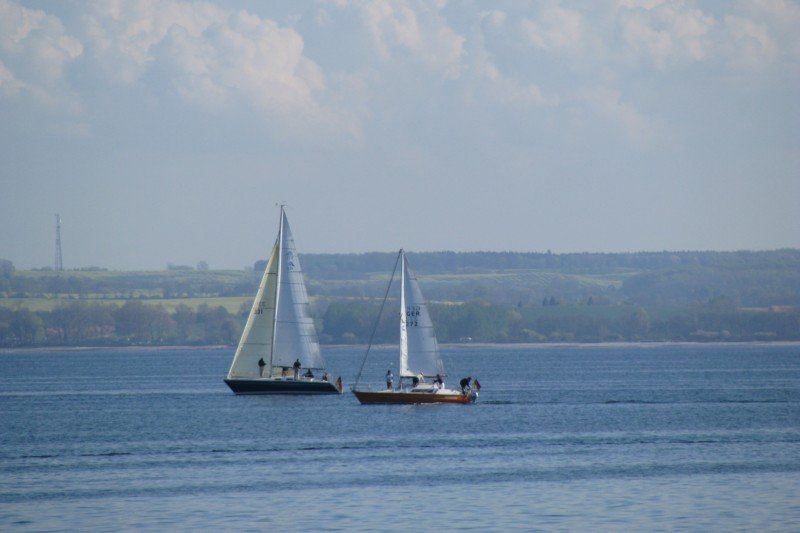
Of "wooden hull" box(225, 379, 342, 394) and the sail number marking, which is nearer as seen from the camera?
the sail number marking

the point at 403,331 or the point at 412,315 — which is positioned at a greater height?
the point at 412,315

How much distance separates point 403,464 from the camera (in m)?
55.1

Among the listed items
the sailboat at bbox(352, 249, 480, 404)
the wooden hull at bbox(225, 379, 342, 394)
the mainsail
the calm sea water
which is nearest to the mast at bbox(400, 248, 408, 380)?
the sailboat at bbox(352, 249, 480, 404)

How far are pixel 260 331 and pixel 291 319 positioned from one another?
7.02 feet

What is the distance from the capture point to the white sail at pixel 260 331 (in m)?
90.2

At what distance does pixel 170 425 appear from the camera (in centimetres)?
7531

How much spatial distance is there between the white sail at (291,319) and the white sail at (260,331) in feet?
2.26

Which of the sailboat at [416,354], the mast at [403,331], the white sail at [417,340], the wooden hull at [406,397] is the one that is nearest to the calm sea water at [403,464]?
the wooden hull at [406,397]

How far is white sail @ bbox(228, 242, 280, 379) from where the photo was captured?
296 ft

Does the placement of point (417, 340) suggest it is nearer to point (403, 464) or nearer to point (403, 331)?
point (403, 331)

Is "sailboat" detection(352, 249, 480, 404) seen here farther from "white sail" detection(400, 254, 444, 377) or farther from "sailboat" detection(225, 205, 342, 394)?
"sailboat" detection(225, 205, 342, 394)

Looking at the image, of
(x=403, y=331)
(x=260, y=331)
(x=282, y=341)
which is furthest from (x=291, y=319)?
(x=403, y=331)

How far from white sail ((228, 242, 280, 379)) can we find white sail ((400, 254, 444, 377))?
12444 millimetres

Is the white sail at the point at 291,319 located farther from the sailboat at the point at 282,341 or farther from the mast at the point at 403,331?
the mast at the point at 403,331
